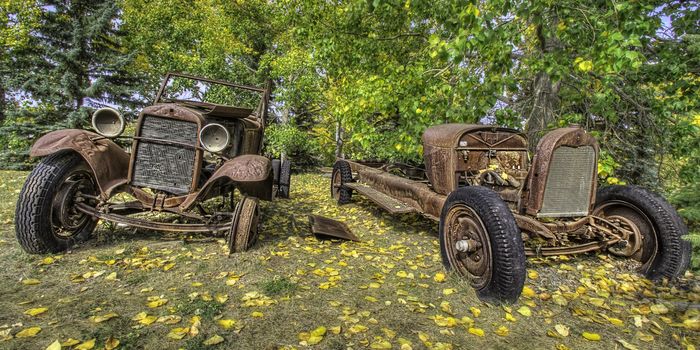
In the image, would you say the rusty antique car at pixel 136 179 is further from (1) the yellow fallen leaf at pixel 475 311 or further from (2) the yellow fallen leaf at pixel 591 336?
(2) the yellow fallen leaf at pixel 591 336

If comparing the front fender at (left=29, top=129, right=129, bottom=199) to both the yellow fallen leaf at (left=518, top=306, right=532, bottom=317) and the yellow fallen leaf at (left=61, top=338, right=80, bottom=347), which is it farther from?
the yellow fallen leaf at (left=518, top=306, right=532, bottom=317)

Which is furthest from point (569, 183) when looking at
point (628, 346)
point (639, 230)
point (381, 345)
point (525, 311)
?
point (381, 345)

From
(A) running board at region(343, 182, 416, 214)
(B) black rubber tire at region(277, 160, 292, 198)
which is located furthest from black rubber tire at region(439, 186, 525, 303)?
(B) black rubber tire at region(277, 160, 292, 198)

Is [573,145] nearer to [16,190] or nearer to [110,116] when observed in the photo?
[110,116]

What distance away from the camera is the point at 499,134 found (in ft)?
14.9

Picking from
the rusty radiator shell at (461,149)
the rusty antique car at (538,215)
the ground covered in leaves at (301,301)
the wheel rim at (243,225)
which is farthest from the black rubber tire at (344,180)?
the wheel rim at (243,225)

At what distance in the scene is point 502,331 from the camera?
8.24 ft

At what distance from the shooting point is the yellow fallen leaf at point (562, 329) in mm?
2514

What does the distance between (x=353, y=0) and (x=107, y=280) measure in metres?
6.81

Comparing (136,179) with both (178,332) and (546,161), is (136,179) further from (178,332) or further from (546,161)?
(546,161)

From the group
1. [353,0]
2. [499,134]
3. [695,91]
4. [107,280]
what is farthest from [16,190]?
[695,91]

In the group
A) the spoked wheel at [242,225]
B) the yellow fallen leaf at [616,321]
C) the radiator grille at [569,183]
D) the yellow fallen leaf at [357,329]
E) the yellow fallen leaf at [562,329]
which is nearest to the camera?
the yellow fallen leaf at [357,329]

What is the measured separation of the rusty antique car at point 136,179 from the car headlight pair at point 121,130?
10 mm

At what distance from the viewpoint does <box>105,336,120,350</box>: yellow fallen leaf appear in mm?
2004
